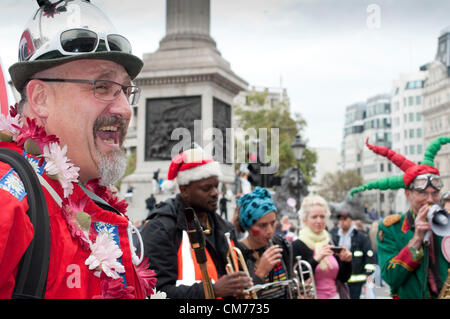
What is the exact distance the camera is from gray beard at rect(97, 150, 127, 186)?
6.88 feet

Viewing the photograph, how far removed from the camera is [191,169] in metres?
4.43

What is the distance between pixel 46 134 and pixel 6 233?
60cm

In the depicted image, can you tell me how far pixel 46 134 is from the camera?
198cm

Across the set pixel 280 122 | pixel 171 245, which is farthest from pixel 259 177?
pixel 280 122

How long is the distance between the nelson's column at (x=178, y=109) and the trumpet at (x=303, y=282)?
32.5ft

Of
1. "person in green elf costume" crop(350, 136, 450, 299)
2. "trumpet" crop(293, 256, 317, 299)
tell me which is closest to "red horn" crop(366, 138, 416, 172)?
"person in green elf costume" crop(350, 136, 450, 299)

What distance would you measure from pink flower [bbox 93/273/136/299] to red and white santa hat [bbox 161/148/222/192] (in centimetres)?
244

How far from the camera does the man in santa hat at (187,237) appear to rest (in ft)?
11.6

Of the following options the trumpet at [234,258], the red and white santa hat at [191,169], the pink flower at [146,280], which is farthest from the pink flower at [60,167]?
the red and white santa hat at [191,169]

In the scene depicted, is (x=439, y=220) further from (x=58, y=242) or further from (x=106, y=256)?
(x=58, y=242)

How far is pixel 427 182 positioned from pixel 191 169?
79.5 inches

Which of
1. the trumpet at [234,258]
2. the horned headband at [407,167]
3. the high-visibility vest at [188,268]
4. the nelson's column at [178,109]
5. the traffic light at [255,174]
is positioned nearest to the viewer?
the high-visibility vest at [188,268]

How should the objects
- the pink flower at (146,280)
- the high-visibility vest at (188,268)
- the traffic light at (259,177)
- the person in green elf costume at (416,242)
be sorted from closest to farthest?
the pink flower at (146,280)
the high-visibility vest at (188,268)
the person in green elf costume at (416,242)
the traffic light at (259,177)

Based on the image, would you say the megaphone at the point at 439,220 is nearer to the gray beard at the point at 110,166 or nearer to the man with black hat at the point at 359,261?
the gray beard at the point at 110,166
